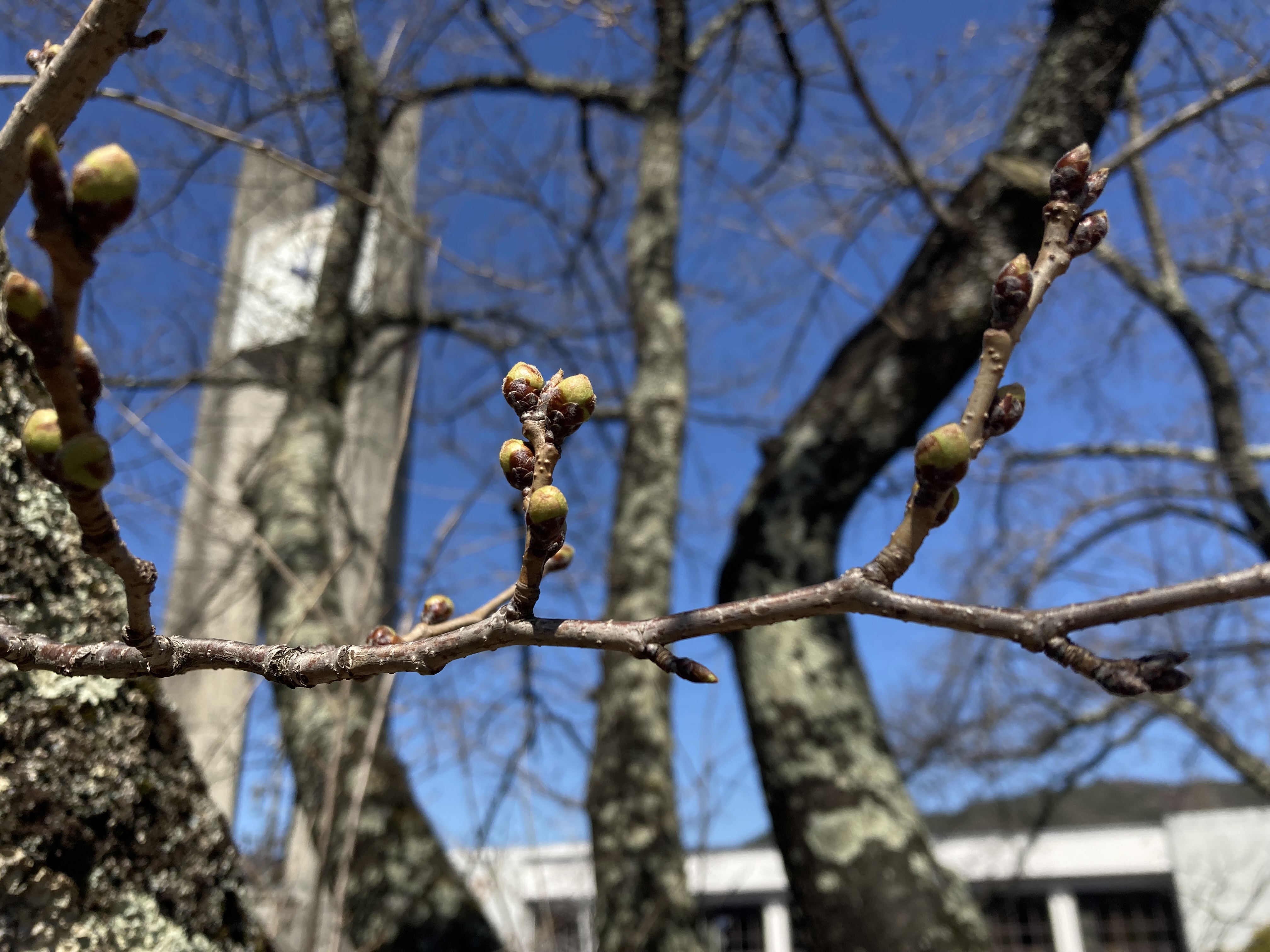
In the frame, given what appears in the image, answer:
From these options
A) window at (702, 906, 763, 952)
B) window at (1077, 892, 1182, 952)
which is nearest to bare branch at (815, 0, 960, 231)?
window at (702, 906, 763, 952)

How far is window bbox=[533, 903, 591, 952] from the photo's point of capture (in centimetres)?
263

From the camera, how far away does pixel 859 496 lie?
118 inches

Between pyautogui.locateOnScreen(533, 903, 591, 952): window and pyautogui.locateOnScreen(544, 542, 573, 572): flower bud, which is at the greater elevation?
pyautogui.locateOnScreen(544, 542, 573, 572): flower bud

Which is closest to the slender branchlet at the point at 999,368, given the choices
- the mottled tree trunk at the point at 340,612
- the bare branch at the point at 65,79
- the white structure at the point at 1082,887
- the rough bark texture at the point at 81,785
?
the bare branch at the point at 65,79

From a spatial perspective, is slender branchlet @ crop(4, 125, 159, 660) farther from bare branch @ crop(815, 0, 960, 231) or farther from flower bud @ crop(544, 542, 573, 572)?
bare branch @ crop(815, 0, 960, 231)

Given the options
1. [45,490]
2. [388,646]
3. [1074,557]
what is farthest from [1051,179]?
[1074,557]

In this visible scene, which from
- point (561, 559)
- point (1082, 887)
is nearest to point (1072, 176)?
point (561, 559)

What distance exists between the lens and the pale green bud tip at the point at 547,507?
2.00 feet

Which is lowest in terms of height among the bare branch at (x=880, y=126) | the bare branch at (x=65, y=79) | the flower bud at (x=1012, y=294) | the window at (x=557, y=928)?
the window at (x=557, y=928)

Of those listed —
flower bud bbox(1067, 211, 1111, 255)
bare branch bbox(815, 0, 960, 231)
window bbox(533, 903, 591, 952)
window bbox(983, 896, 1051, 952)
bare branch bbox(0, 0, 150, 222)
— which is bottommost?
window bbox(983, 896, 1051, 952)

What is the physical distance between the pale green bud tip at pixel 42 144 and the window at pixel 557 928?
2.58 m

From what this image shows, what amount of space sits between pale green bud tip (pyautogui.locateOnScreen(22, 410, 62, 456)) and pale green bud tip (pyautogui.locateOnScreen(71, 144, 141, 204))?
5.9 inches

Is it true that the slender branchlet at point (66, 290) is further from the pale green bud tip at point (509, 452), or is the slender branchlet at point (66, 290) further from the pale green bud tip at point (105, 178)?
the pale green bud tip at point (509, 452)

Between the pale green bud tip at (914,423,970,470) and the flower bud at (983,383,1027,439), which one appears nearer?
the pale green bud tip at (914,423,970,470)
